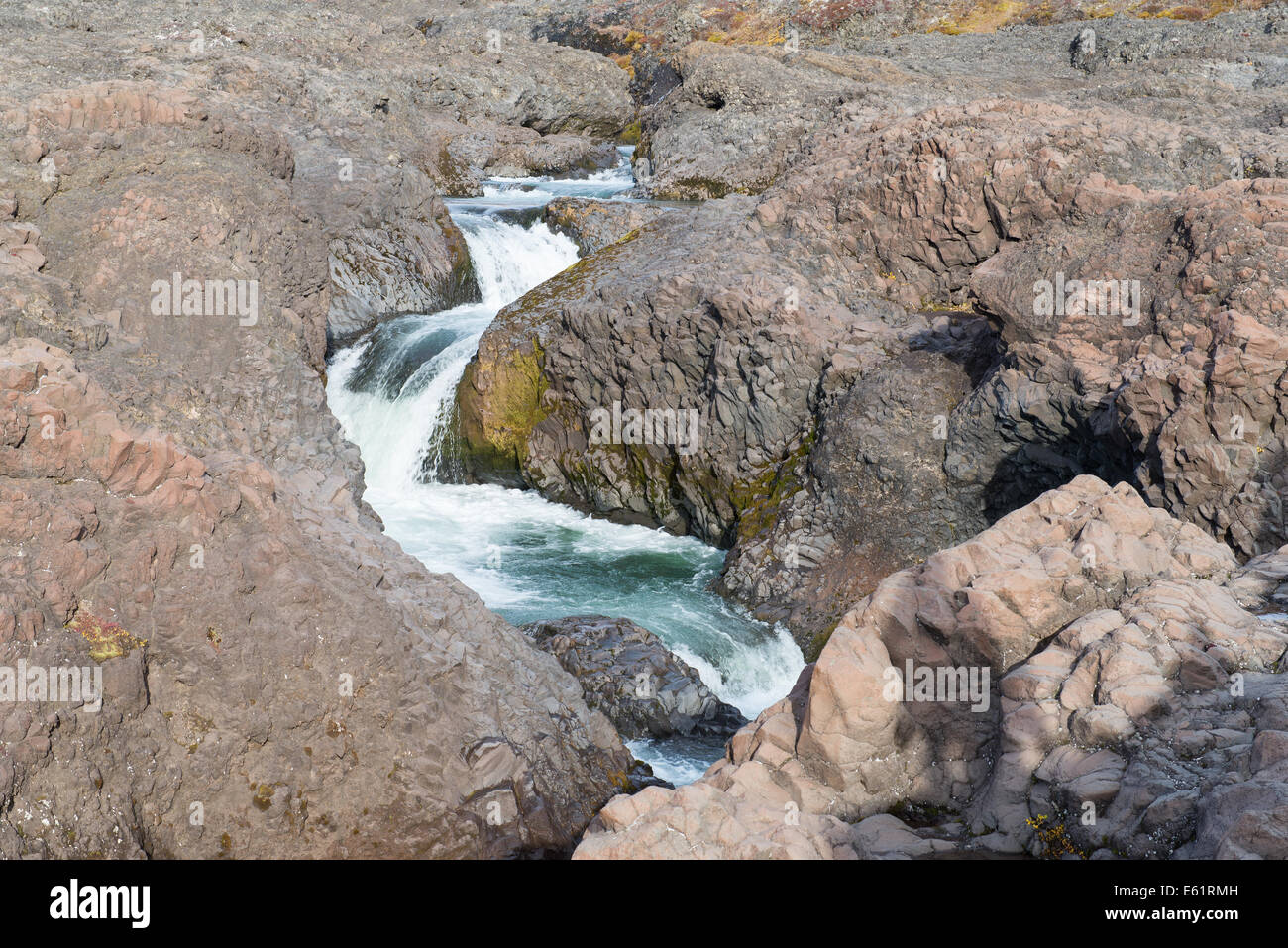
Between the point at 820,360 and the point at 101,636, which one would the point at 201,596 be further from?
the point at 820,360

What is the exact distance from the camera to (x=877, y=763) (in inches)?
328

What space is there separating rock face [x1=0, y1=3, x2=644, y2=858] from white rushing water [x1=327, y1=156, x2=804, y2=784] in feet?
11.3

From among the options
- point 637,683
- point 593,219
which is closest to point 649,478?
point 637,683

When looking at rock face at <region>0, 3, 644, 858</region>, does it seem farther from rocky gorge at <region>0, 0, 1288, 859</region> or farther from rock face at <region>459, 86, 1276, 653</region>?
rock face at <region>459, 86, 1276, 653</region>

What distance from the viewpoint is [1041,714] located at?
779 cm

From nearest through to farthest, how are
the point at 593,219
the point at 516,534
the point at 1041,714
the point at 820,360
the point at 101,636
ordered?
the point at 1041,714
the point at 101,636
the point at 820,360
the point at 516,534
the point at 593,219

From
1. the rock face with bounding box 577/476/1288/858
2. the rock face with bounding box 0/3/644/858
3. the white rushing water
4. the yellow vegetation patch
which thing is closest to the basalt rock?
the white rushing water

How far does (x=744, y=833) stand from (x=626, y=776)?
4533 mm

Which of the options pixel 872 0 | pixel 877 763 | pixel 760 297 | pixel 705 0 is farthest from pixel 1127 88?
pixel 705 0

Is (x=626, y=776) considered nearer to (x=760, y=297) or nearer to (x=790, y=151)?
(x=760, y=297)

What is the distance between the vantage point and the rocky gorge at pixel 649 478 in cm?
827

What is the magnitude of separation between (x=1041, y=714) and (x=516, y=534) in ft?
49.1

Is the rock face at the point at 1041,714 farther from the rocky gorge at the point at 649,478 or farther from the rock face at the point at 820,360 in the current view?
the rock face at the point at 820,360

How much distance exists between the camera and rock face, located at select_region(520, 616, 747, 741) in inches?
551
